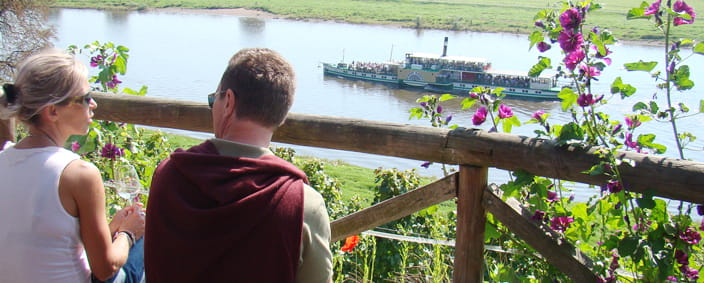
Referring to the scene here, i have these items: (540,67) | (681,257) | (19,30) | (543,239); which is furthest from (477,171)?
(19,30)

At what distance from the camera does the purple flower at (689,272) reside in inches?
82.0

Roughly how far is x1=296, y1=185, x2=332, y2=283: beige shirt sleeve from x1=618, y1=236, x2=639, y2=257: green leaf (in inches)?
43.0

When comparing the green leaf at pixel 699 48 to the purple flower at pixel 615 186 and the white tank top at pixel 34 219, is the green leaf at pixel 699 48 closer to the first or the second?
the purple flower at pixel 615 186

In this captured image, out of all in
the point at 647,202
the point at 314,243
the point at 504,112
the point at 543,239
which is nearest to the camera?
the point at 314,243

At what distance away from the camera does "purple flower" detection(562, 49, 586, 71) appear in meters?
2.17

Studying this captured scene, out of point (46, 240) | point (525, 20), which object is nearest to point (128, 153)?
point (46, 240)

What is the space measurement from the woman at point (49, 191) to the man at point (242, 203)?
0.35m

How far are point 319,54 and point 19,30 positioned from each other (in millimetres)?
22692

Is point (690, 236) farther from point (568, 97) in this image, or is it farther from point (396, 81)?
point (396, 81)

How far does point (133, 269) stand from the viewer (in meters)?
2.06

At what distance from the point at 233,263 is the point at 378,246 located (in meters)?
2.53

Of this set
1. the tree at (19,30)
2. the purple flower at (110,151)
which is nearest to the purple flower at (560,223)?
the purple flower at (110,151)

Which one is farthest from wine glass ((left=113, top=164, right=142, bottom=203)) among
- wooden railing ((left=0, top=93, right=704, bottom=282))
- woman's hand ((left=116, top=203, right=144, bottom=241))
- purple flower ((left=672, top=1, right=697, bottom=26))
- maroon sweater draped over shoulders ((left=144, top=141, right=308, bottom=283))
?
purple flower ((left=672, top=1, right=697, bottom=26))

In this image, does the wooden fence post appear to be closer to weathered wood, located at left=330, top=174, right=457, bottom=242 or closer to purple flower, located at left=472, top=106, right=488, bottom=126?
weathered wood, located at left=330, top=174, right=457, bottom=242
